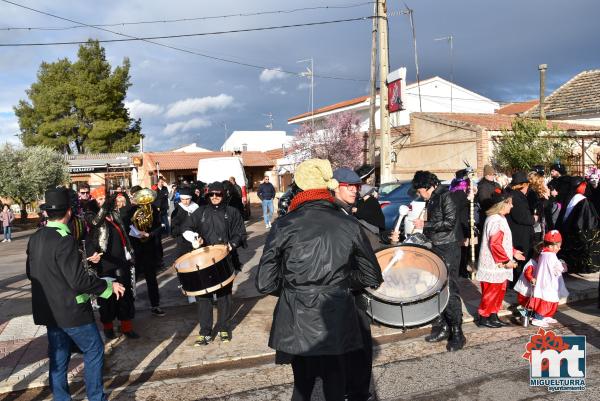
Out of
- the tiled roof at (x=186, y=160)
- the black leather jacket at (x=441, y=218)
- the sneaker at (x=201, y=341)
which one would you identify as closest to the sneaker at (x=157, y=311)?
the sneaker at (x=201, y=341)

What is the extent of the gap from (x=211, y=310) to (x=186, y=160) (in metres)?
34.5

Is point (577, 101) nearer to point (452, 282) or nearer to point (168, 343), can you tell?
point (452, 282)

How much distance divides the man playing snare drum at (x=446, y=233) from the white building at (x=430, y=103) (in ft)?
109

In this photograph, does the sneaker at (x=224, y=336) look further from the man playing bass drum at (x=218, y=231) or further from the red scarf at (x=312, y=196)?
the red scarf at (x=312, y=196)

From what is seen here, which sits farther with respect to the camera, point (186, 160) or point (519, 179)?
point (186, 160)

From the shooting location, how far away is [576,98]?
2630 centimetres

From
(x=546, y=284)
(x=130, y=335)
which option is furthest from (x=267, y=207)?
(x=546, y=284)

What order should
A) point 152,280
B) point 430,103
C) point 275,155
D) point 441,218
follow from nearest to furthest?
point 441,218 → point 152,280 → point 430,103 → point 275,155

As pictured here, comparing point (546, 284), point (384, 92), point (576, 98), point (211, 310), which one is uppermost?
point (576, 98)

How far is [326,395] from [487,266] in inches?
128

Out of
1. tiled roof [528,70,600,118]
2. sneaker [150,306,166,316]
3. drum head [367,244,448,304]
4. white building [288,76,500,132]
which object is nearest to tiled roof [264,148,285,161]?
white building [288,76,500,132]

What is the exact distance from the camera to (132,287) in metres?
6.18

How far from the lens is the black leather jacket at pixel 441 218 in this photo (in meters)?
5.22

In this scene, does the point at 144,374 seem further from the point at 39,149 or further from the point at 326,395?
the point at 39,149
